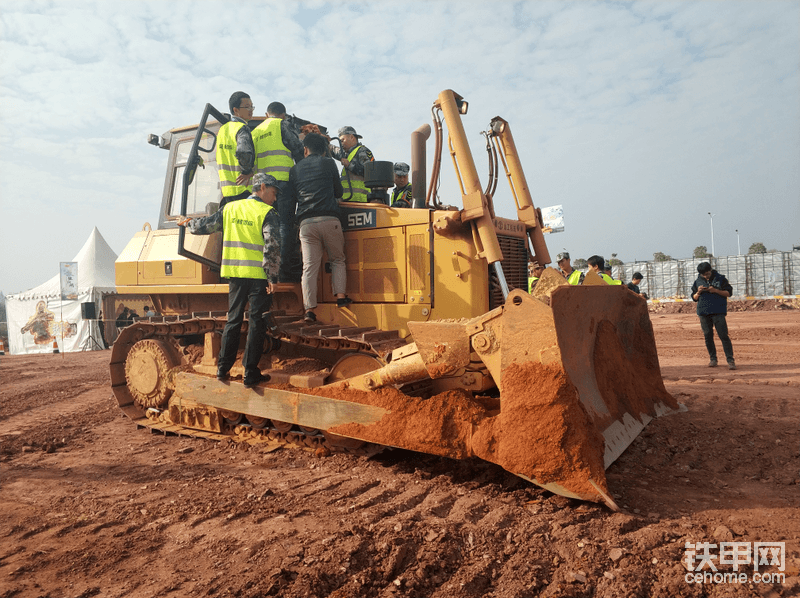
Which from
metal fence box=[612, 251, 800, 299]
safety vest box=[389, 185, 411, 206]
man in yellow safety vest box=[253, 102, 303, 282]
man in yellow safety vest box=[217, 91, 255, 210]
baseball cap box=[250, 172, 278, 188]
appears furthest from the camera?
metal fence box=[612, 251, 800, 299]

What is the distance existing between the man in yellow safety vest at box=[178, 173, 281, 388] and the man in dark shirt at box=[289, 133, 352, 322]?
0.30 m

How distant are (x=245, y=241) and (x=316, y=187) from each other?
0.88 m

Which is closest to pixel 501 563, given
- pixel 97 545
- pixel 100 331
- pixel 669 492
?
pixel 669 492

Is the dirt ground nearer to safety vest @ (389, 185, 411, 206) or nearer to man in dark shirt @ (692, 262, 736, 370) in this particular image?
man in dark shirt @ (692, 262, 736, 370)

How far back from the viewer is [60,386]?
9.79 m

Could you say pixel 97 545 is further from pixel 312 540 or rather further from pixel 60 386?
pixel 60 386

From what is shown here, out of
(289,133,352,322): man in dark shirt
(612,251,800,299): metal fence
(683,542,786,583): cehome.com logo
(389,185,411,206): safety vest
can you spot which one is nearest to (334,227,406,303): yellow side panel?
(289,133,352,322): man in dark shirt

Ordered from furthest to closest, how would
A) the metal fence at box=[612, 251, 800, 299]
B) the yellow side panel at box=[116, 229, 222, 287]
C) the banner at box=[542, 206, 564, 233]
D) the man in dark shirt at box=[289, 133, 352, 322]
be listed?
1. the banner at box=[542, 206, 564, 233]
2. the metal fence at box=[612, 251, 800, 299]
3. the yellow side panel at box=[116, 229, 222, 287]
4. the man in dark shirt at box=[289, 133, 352, 322]

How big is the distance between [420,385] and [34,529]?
9.54ft

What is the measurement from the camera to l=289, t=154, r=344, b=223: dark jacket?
542 cm

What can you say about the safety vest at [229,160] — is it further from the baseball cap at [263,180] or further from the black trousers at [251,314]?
the black trousers at [251,314]

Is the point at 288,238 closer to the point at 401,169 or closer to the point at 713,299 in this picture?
the point at 401,169

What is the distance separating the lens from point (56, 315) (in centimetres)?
1838

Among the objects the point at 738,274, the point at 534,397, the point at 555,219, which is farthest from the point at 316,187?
the point at 738,274
